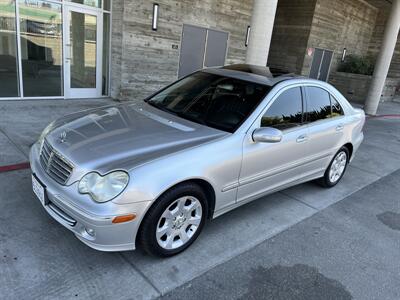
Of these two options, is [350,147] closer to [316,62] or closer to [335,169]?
[335,169]

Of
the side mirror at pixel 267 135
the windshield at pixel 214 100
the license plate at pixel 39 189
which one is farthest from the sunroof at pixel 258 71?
the license plate at pixel 39 189

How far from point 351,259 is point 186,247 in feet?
5.41

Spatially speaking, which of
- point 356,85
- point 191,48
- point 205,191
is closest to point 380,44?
point 356,85

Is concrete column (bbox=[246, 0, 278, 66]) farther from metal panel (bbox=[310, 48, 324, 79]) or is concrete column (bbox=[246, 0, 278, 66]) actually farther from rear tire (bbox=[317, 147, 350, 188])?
metal panel (bbox=[310, 48, 324, 79])

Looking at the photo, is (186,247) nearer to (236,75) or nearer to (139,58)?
(236,75)

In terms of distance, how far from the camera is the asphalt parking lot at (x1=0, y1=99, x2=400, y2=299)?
260cm

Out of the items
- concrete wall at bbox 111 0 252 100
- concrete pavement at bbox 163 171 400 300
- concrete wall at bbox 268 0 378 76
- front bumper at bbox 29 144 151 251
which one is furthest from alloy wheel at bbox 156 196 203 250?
concrete wall at bbox 268 0 378 76

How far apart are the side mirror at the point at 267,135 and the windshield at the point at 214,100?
0.21 meters

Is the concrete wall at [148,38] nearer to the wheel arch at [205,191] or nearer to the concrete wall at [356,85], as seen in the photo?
the wheel arch at [205,191]

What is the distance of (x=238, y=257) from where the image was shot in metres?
3.10

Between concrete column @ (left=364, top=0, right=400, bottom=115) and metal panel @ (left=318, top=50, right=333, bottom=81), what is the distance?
3861 millimetres

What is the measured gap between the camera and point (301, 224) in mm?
3854

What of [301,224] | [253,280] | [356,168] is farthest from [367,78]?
[253,280]

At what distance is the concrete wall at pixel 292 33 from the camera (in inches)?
567
